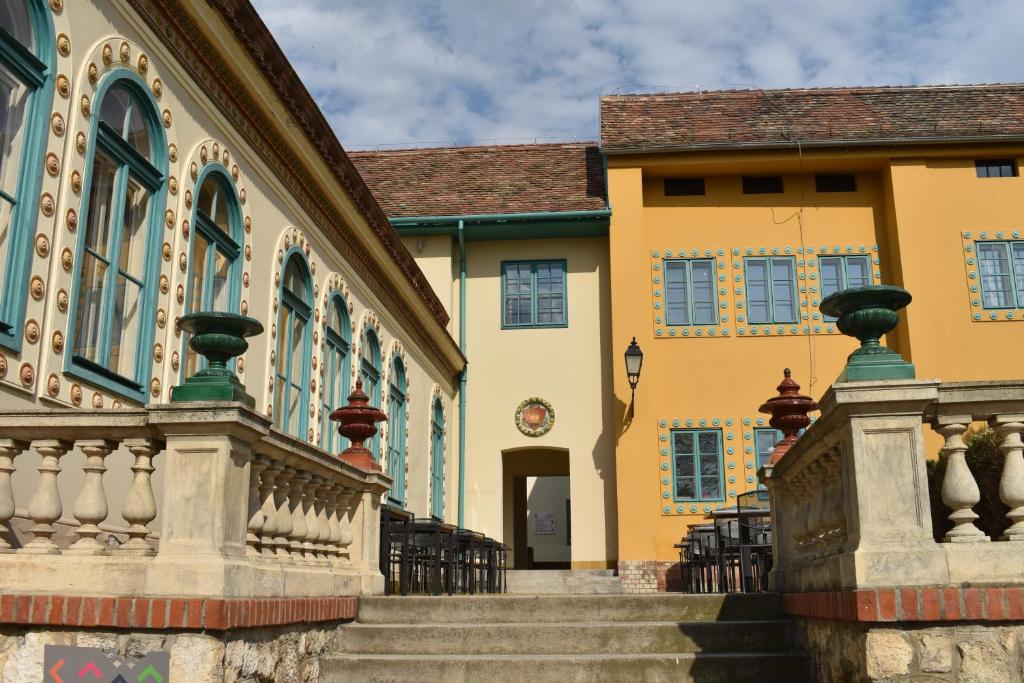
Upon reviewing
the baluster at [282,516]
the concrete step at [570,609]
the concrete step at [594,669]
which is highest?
the baluster at [282,516]

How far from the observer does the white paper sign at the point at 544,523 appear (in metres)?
28.9

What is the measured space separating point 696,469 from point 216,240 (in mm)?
10706

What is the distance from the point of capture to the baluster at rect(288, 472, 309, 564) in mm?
5758

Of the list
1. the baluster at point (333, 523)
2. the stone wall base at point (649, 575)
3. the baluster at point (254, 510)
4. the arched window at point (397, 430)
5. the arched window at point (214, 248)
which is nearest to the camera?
the baluster at point (254, 510)

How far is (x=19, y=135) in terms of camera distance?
18.7ft

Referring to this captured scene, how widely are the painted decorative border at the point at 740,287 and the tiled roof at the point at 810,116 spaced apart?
192 cm

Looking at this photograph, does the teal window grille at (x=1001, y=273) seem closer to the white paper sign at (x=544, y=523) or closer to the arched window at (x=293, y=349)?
the arched window at (x=293, y=349)

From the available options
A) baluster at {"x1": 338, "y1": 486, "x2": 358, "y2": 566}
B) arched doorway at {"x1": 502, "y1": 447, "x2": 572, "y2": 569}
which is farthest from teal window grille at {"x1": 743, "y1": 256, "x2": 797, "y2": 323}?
baluster at {"x1": 338, "y1": 486, "x2": 358, "y2": 566}

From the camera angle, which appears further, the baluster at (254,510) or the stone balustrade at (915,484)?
the baluster at (254,510)

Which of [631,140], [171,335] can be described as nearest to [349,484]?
[171,335]

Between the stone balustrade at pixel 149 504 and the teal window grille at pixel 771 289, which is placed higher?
the teal window grille at pixel 771 289

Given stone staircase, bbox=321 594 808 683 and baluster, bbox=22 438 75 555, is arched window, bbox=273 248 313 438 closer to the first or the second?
stone staircase, bbox=321 594 808 683

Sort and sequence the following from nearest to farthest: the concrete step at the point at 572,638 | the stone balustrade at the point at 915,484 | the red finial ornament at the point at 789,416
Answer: the stone balustrade at the point at 915,484, the concrete step at the point at 572,638, the red finial ornament at the point at 789,416

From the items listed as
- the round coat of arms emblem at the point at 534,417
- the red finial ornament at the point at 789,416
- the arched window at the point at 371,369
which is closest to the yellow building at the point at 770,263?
the round coat of arms emblem at the point at 534,417
